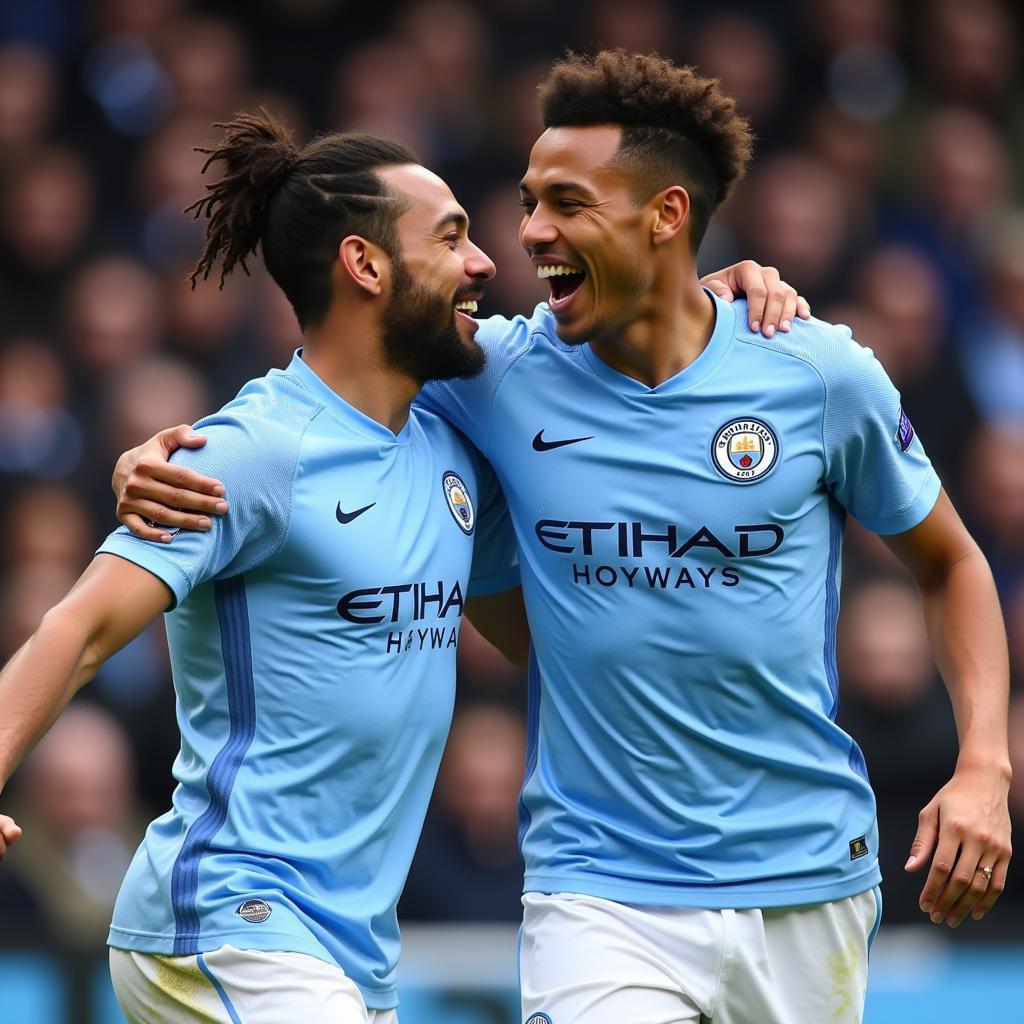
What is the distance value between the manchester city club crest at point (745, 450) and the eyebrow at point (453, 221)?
76 cm

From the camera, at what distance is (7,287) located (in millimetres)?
8305

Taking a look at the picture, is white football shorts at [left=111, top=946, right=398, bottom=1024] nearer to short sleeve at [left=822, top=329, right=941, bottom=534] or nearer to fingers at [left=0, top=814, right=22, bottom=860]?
fingers at [left=0, top=814, right=22, bottom=860]

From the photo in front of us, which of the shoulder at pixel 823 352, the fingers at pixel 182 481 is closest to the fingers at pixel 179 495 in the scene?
the fingers at pixel 182 481

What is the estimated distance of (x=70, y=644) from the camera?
351 cm

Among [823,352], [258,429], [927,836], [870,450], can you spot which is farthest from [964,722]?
[258,429]

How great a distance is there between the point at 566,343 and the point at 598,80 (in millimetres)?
603

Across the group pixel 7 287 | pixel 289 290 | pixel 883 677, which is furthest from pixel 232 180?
pixel 7 287

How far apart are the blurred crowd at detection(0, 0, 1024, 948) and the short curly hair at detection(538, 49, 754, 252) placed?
9.55 ft

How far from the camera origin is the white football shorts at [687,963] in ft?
13.0

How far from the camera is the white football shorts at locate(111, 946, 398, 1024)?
3.62 m

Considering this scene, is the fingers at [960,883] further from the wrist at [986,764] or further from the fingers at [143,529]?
the fingers at [143,529]

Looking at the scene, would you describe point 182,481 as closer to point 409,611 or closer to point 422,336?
point 409,611

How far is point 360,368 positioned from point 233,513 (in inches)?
22.9

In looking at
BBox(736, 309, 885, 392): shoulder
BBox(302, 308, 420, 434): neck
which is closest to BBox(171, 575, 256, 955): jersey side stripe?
BBox(302, 308, 420, 434): neck
